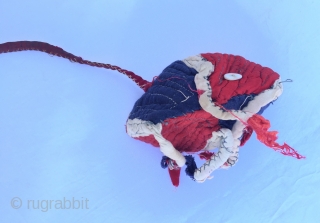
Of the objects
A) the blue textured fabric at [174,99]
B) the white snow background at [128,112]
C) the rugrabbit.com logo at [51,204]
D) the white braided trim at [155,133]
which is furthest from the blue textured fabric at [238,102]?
the rugrabbit.com logo at [51,204]

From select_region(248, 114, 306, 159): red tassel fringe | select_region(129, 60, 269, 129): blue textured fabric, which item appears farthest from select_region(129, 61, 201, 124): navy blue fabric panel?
select_region(248, 114, 306, 159): red tassel fringe

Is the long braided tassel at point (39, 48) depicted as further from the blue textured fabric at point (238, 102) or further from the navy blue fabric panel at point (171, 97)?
the blue textured fabric at point (238, 102)

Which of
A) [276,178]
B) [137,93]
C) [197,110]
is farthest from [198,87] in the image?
[276,178]

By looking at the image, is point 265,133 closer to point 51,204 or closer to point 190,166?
point 190,166

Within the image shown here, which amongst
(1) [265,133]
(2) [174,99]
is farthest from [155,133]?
(1) [265,133]

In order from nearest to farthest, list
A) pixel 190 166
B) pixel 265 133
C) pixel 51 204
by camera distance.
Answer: pixel 265 133 < pixel 190 166 < pixel 51 204

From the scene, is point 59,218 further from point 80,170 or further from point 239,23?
point 239,23
